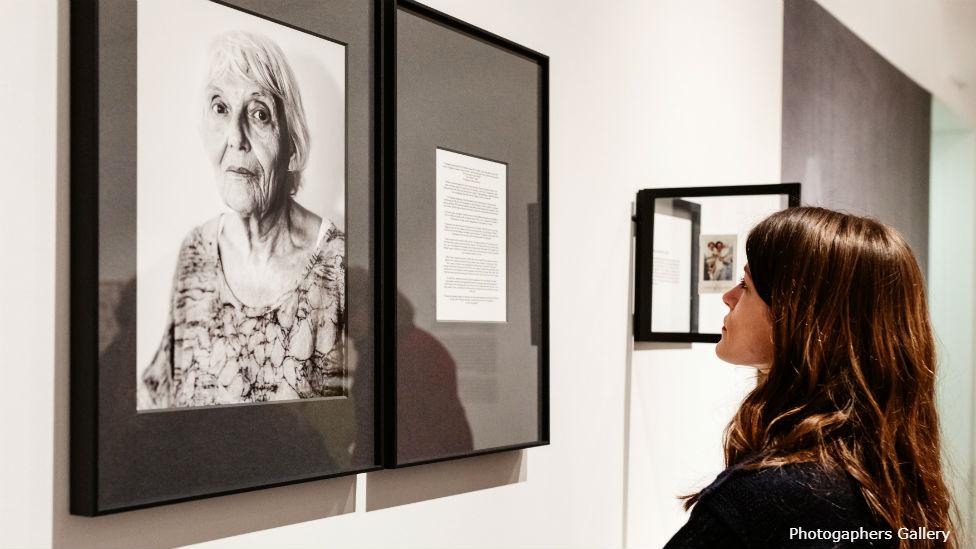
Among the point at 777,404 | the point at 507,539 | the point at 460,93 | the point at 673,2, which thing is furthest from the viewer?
the point at 673,2

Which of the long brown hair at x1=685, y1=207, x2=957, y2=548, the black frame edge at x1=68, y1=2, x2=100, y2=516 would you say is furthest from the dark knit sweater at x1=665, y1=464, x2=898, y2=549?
the black frame edge at x1=68, y1=2, x2=100, y2=516

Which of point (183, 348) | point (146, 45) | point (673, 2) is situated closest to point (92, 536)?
point (183, 348)

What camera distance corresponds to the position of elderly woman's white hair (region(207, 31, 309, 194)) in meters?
1.36

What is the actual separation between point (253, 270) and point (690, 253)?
1388 mm

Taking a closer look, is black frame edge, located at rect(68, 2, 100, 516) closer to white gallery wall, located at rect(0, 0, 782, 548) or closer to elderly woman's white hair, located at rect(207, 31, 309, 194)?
white gallery wall, located at rect(0, 0, 782, 548)

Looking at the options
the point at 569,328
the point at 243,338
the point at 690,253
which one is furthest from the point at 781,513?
the point at 690,253

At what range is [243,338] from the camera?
1373 mm

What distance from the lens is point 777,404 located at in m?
1.41

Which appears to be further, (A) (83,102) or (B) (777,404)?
(B) (777,404)

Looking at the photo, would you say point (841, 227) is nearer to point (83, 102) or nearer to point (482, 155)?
point (482, 155)

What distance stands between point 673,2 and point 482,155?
1130 millimetres

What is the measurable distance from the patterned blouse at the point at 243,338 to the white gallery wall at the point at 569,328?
0.46ft

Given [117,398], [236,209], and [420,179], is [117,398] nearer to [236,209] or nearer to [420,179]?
[236,209]

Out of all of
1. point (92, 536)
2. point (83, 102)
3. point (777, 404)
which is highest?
point (83, 102)
